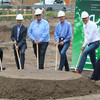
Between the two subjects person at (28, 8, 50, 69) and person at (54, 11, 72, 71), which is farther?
person at (54, 11, 72, 71)

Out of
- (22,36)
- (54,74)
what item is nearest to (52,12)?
(22,36)

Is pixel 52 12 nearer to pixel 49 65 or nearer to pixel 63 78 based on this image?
pixel 49 65

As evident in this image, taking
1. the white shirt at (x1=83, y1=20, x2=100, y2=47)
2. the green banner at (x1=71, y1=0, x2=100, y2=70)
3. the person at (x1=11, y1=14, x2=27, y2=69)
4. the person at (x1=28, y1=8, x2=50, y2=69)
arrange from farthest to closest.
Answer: the green banner at (x1=71, y1=0, x2=100, y2=70) < the person at (x1=11, y1=14, x2=27, y2=69) < the person at (x1=28, y1=8, x2=50, y2=69) < the white shirt at (x1=83, y1=20, x2=100, y2=47)

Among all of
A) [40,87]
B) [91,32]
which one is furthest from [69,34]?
[40,87]

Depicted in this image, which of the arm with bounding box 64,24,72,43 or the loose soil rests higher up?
the arm with bounding box 64,24,72,43

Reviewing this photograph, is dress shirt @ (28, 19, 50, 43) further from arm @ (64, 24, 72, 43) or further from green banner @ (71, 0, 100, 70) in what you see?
green banner @ (71, 0, 100, 70)

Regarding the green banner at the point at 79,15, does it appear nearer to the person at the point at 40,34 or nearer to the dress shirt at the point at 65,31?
the dress shirt at the point at 65,31

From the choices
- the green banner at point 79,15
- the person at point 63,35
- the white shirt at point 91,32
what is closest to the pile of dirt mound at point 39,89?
the white shirt at point 91,32

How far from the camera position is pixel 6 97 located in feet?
23.7

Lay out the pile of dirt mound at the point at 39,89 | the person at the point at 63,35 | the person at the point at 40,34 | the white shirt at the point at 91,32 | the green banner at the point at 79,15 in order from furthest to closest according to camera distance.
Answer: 1. the green banner at the point at 79,15
2. the person at the point at 63,35
3. the person at the point at 40,34
4. the white shirt at the point at 91,32
5. the pile of dirt mound at the point at 39,89

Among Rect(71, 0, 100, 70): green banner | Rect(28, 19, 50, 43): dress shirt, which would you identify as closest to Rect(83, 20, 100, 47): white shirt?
Rect(28, 19, 50, 43): dress shirt

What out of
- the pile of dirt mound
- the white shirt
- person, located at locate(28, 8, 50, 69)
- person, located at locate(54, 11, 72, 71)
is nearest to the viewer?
the pile of dirt mound

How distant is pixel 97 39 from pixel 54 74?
1961 mm

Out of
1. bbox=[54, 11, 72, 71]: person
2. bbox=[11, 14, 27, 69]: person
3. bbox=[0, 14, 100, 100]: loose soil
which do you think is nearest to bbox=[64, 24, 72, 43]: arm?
bbox=[54, 11, 72, 71]: person
